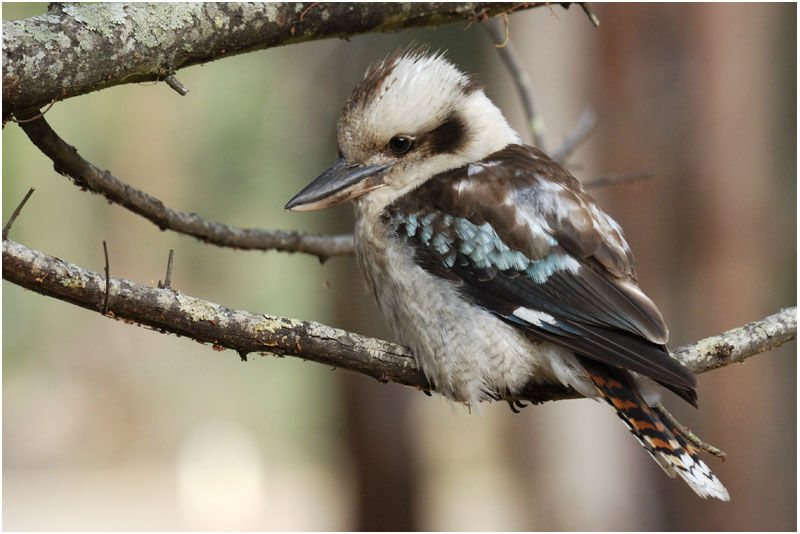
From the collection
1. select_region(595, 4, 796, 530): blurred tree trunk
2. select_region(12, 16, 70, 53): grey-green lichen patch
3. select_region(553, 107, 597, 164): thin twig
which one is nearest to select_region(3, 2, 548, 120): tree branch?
select_region(12, 16, 70, 53): grey-green lichen patch

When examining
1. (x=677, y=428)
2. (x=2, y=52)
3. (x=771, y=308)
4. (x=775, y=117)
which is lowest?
(x=677, y=428)

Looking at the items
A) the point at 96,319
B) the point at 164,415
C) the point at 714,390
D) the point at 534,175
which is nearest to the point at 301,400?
the point at 164,415

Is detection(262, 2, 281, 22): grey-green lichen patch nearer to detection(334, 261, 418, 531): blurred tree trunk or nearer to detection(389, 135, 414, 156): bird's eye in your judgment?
detection(389, 135, 414, 156): bird's eye

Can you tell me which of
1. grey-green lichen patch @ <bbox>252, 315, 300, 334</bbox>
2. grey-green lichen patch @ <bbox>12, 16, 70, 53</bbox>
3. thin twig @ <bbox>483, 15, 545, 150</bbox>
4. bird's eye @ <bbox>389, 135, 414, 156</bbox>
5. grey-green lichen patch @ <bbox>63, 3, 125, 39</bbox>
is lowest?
grey-green lichen patch @ <bbox>252, 315, 300, 334</bbox>

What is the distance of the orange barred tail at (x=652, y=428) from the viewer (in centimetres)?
180

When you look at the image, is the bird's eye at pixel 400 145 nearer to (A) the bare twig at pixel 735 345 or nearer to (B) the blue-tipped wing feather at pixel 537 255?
(B) the blue-tipped wing feather at pixel 537 255

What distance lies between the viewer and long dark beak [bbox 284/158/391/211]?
214cm

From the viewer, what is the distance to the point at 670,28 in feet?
14.4

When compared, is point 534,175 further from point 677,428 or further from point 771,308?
point 771,308

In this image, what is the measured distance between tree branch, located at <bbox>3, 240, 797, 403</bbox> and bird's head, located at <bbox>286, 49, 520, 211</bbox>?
1.50ft

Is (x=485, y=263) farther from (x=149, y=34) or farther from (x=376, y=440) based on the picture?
(x=376, y=440)

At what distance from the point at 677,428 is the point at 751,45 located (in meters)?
3.14

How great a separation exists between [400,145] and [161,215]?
600 mm

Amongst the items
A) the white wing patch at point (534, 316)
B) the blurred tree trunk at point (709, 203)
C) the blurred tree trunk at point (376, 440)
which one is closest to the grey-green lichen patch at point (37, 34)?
the white wing patch at point (534, 316)
